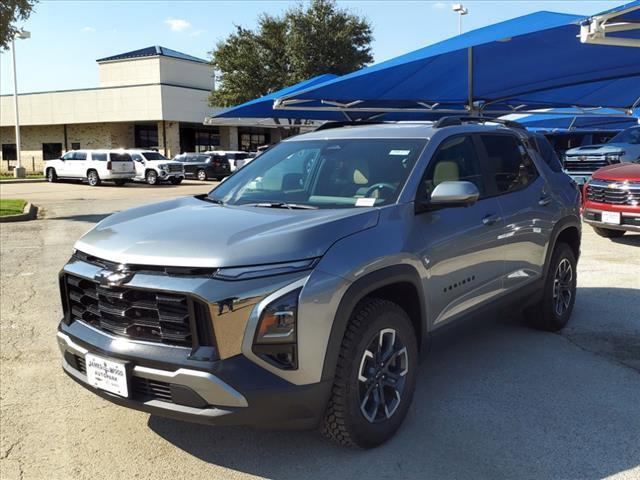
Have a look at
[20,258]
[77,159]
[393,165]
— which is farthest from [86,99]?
[393,165]

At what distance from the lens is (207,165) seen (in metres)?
31.9

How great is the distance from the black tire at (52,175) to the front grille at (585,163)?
2550 cm

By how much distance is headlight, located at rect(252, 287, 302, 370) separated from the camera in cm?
271

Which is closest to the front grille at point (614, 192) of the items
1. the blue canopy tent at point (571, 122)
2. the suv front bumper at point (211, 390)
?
the suv front bumper at point (211, 390)

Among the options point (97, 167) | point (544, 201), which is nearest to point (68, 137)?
point (97, 167)

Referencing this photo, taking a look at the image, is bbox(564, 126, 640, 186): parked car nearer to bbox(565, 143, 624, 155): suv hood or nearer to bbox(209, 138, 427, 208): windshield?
bbox(565, 143, 624, 155): suv hood

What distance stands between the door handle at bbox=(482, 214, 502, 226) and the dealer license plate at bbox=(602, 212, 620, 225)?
19.5 ft

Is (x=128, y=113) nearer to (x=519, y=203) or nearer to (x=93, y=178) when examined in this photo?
(x=93, y=178)

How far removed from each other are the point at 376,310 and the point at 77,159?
29.5 metres

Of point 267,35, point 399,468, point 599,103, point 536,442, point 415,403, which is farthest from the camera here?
point 267,35

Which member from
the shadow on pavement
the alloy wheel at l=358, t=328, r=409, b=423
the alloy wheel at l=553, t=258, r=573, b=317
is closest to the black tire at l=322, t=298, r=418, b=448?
the alloy wheel at l=358, t=328, r=409, b=423

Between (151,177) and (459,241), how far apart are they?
27.2 metres

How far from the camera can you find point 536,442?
3350 mm

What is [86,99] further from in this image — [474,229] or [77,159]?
[474,229]
